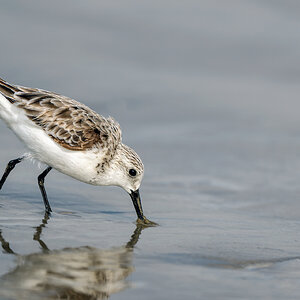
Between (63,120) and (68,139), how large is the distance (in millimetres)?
248

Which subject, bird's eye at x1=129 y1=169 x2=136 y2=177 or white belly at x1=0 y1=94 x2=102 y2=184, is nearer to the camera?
white belly at x1=0 y1=94 x2=102 y2=184

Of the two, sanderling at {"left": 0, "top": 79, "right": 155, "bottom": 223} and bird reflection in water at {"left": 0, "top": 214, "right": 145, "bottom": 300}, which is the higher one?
sanderling at {"left": 0, "top": 79, "right": 155, "bottom": 223}

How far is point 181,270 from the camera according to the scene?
196 inches

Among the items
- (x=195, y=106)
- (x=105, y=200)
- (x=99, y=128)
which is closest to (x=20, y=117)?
(x=99, y=128)

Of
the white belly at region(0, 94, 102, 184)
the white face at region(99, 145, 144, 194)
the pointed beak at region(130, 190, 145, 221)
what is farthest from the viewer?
the white face at region(99, 145, 144, 194)

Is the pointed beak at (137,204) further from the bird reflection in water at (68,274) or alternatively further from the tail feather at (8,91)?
the tail feather at (8,91)

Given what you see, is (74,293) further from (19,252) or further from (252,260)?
(252,260)

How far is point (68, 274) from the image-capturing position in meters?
4.64

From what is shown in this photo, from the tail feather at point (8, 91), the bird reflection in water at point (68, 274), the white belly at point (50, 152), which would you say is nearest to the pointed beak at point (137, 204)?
the white belly at point (50, 152)

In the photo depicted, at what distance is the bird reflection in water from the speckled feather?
6.14 feet

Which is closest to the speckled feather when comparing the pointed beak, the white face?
the white face

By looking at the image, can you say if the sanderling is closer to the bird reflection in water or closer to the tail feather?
the tail feather

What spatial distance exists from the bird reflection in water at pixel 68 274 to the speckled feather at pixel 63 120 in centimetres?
187

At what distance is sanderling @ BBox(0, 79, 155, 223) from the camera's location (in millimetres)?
7277
